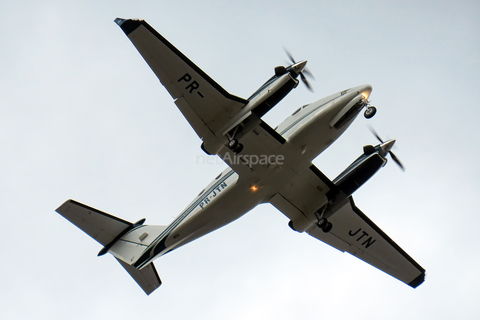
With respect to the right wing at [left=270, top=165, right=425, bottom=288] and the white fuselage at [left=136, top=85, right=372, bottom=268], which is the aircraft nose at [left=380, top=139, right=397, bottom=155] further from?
the right wing at [left=270, top=165, right=425, bottom=288]

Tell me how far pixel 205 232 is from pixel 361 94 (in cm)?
782

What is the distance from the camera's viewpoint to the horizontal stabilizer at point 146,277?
64.5 feet

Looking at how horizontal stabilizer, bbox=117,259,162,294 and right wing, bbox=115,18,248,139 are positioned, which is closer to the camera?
right wing, bbox=115,18,248,139

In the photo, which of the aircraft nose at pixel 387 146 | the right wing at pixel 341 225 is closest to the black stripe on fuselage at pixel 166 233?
the right wing at pixel 341 225

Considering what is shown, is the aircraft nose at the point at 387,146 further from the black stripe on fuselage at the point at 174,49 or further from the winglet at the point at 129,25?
the winglet at the point at 129,25

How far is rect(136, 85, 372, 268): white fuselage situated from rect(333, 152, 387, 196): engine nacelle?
1721mm

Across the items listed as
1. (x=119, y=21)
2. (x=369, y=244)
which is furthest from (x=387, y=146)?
(x=119, y=21)

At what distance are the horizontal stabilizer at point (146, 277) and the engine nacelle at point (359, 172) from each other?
874 centimetres

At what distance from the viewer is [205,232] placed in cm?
1788

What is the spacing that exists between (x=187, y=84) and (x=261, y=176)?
4.25 meters

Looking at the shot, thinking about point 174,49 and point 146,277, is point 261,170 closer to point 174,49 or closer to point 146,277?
point 174,49

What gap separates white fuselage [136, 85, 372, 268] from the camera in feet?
51.5

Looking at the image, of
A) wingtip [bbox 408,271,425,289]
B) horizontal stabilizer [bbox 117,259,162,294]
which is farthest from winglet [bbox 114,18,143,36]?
wingtip [bbox 408,271,425,289]

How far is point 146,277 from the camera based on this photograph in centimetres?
1969
